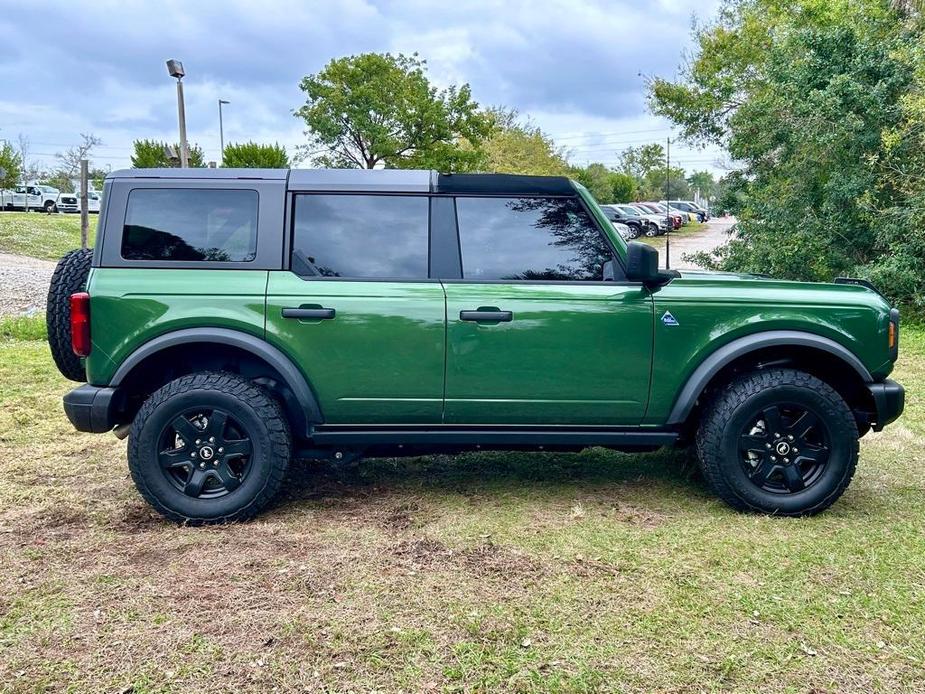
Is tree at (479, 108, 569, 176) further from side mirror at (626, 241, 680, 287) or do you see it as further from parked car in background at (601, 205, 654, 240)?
side mirror at (626, 241, 680, 287)

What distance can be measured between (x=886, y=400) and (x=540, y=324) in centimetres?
184

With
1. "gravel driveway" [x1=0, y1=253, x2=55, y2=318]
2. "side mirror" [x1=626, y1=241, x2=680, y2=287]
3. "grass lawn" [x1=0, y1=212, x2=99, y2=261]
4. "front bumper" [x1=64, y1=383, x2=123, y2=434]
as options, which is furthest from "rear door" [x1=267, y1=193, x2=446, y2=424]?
"grass lawn" [x1=0, y1=212, x2=99, y2=261]

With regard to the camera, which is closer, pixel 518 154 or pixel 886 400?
pixel 886 400

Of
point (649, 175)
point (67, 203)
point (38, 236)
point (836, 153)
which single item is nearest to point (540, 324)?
point (836, 153)

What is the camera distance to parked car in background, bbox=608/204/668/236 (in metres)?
30.7

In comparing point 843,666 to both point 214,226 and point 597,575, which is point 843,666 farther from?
point 214,226

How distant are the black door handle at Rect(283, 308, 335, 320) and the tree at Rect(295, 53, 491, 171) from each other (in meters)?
24.9

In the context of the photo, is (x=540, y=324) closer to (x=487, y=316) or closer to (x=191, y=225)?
(x=487, y=316)

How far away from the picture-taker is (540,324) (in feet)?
12.8

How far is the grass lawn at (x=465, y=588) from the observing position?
104 inches

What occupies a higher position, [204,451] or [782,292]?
[782,292]

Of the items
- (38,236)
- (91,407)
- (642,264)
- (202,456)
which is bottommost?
(202,456)

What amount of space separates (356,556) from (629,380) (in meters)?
1.62

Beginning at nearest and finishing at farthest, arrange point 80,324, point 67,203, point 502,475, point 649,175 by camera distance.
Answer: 1. point 80,324
2. point 502,475
3. point 67,203
4. point 649,175
